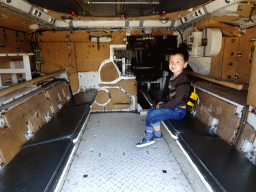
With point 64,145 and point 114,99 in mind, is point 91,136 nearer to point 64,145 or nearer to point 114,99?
point 64,145

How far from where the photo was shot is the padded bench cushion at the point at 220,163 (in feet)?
4.28

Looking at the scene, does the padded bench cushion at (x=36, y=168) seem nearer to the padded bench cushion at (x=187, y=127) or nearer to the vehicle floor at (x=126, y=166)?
the vehicle floor at (x=126, y=166)

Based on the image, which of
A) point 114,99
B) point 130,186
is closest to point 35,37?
point 114,99

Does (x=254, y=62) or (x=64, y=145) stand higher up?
(x=254, y=62)

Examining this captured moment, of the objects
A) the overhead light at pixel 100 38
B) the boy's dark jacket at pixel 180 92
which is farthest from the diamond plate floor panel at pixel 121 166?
the overhead light at pixel 100 38

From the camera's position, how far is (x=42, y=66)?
14.6 feet

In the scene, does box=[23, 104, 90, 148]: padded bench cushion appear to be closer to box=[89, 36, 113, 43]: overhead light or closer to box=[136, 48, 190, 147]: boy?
box=[136, 48, 190, 147]: boy

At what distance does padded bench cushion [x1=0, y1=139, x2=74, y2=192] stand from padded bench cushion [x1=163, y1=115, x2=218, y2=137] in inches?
50.1

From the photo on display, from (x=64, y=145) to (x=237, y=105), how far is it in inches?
75.1

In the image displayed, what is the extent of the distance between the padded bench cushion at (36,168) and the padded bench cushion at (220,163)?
1.23 m

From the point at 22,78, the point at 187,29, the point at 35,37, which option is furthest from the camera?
the point at 35,37

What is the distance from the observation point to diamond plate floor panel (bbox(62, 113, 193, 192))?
78.8 inches

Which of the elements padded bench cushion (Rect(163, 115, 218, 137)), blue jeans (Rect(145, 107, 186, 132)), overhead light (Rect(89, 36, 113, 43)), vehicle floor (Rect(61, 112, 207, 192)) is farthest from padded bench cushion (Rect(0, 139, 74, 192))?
overhead light (Rect(89, 36, 113, 43))

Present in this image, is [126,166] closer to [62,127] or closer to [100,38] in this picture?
[62,127]
